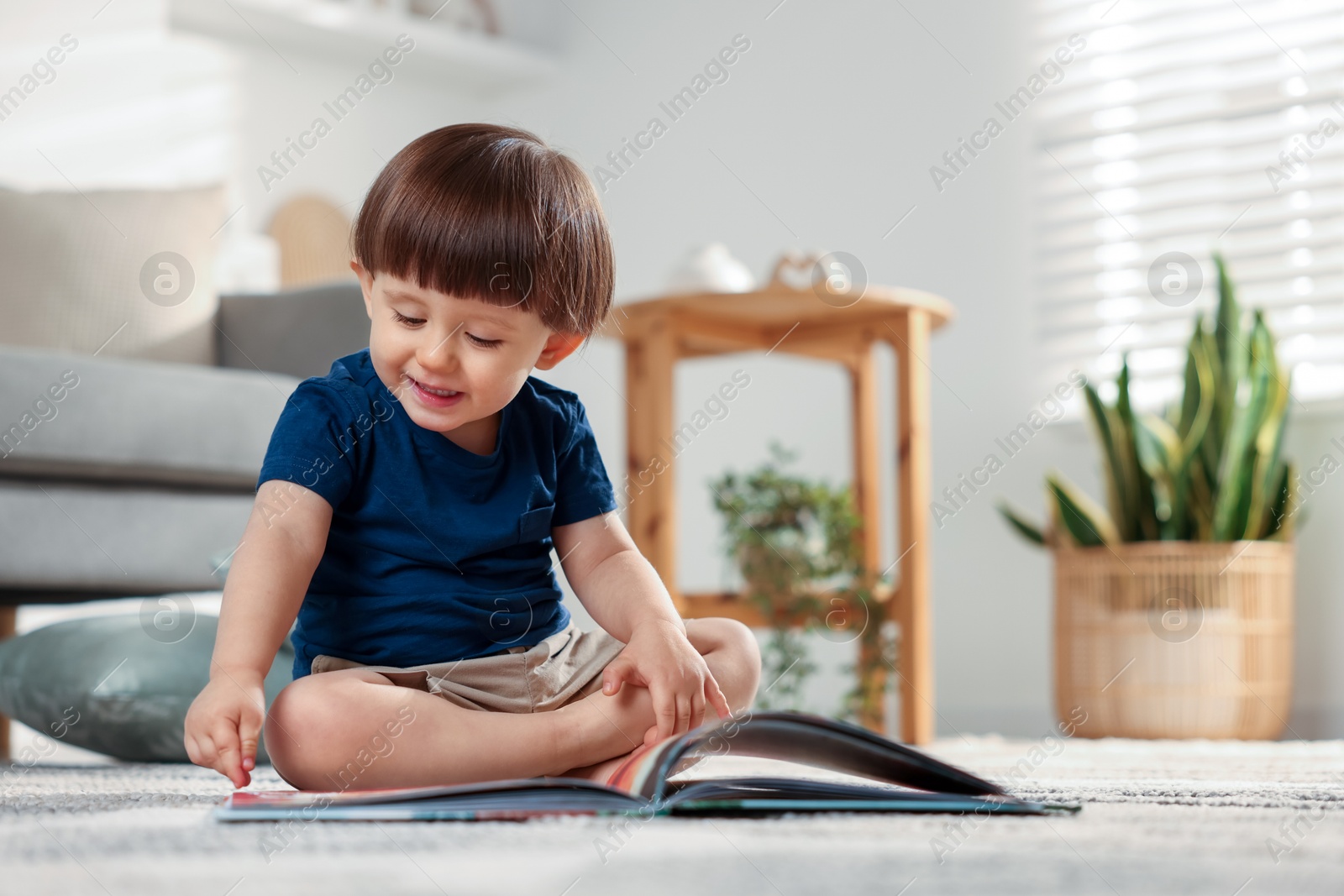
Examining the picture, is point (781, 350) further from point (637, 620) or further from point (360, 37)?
point (360, 37)

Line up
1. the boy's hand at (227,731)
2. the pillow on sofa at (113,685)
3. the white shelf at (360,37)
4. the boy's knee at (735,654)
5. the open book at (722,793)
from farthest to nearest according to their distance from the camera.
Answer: the white shelf at (360,37) → the pillow on sofa at (113,685) → the boy's knee at (735,654) → the boy's hand at (227,731) → the open book at (722,793)

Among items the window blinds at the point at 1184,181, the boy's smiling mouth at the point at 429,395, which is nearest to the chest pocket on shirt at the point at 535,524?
the boy's smiling mouth at the point at 429,395

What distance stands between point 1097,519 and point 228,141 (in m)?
2.03

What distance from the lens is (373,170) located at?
10.9ft

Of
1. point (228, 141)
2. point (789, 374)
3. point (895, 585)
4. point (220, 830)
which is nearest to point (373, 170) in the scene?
point (228, 141)

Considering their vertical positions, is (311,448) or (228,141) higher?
(228,141)

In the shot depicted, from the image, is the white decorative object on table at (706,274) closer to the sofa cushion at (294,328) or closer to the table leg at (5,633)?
the sofa cushion at (294,328)

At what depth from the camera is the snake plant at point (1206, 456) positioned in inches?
76.3

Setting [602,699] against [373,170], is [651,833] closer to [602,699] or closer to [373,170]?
[602,699]

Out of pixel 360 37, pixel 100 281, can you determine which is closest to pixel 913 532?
pixel 100 281

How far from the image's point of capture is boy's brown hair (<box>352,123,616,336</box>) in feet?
2.59

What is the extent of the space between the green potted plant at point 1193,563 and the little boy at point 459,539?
47.4 inches

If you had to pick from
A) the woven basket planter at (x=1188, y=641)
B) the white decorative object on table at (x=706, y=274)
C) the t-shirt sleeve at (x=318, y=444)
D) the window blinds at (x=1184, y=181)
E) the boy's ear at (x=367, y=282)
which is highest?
the window blinds at (x=1184, y=181)

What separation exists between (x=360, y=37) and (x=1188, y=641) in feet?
7.21
